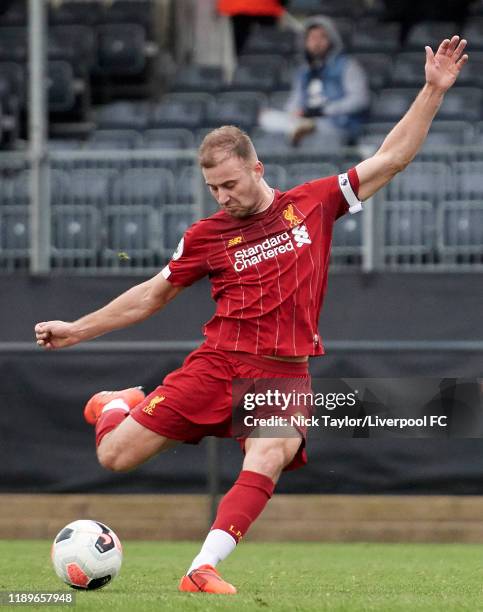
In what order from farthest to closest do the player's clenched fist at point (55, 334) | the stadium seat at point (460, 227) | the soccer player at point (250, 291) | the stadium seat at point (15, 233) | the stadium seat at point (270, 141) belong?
the stadium seat at point (270, 141) → the stadium seat at point (15, 233) → the stadium seat at point (460, 227) → the player's clenched fist at point (55, 334) → the soccer player at point (250, 291)

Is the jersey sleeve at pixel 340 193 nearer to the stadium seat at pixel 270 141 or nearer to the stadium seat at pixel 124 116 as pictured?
the stadium seat at pixel 270 141

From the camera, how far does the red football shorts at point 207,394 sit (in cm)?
681

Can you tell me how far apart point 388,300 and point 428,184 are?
1.04 meters

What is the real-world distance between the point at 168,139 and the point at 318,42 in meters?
2.10

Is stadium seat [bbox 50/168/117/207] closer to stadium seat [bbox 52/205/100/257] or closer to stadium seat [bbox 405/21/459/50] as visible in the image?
stadium seat [bbox 52/205/100/257]

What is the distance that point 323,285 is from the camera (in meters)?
6.96

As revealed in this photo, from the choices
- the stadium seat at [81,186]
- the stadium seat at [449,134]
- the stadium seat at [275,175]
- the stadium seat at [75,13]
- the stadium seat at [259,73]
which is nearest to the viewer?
the stadium seat at [275,175]

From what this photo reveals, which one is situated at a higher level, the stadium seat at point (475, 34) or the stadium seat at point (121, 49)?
the stadium seat at point (475, 34)

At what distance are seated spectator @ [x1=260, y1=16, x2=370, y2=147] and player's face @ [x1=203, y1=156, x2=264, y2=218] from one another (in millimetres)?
7275

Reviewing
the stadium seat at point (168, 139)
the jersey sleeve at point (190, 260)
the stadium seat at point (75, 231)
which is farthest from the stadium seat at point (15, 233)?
the jersey sleeve at point (190, 260)

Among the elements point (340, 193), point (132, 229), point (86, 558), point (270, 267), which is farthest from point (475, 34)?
point (86, 558)

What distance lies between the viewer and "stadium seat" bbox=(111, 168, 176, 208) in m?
13.1

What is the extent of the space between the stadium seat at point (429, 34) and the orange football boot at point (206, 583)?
10.9 m

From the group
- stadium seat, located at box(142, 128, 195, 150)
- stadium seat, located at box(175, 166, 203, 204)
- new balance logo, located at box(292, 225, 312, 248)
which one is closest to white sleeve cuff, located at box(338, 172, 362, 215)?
new balance logo, located at box(292, 225, 312, 248)
